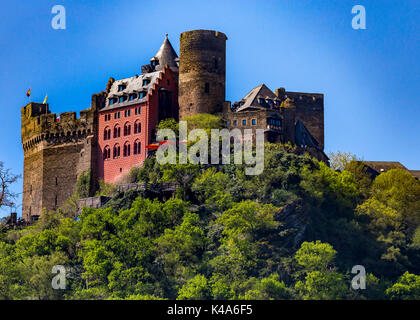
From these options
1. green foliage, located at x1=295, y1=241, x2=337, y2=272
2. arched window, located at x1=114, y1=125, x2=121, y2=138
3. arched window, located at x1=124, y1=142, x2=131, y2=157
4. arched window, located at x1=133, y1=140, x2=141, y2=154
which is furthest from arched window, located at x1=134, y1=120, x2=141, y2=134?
green foliage, located at x1=295, y1=241, x2=337, y2=272

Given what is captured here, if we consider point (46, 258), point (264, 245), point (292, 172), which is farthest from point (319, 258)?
point (46, 258)

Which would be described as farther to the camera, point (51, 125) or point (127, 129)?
point (51, 125)

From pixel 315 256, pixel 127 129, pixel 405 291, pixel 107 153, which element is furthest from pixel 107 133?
pixel 405 291

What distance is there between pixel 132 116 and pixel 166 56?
36.7 feet

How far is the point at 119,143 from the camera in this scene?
129m

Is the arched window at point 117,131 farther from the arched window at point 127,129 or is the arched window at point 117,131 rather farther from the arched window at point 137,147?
the arched window at point 137,147

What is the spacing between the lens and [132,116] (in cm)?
12875

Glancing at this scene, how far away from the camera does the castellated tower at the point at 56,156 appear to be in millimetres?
133250

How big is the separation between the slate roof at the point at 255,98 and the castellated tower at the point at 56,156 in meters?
17.8

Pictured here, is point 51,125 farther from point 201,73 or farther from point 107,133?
point 201,73
